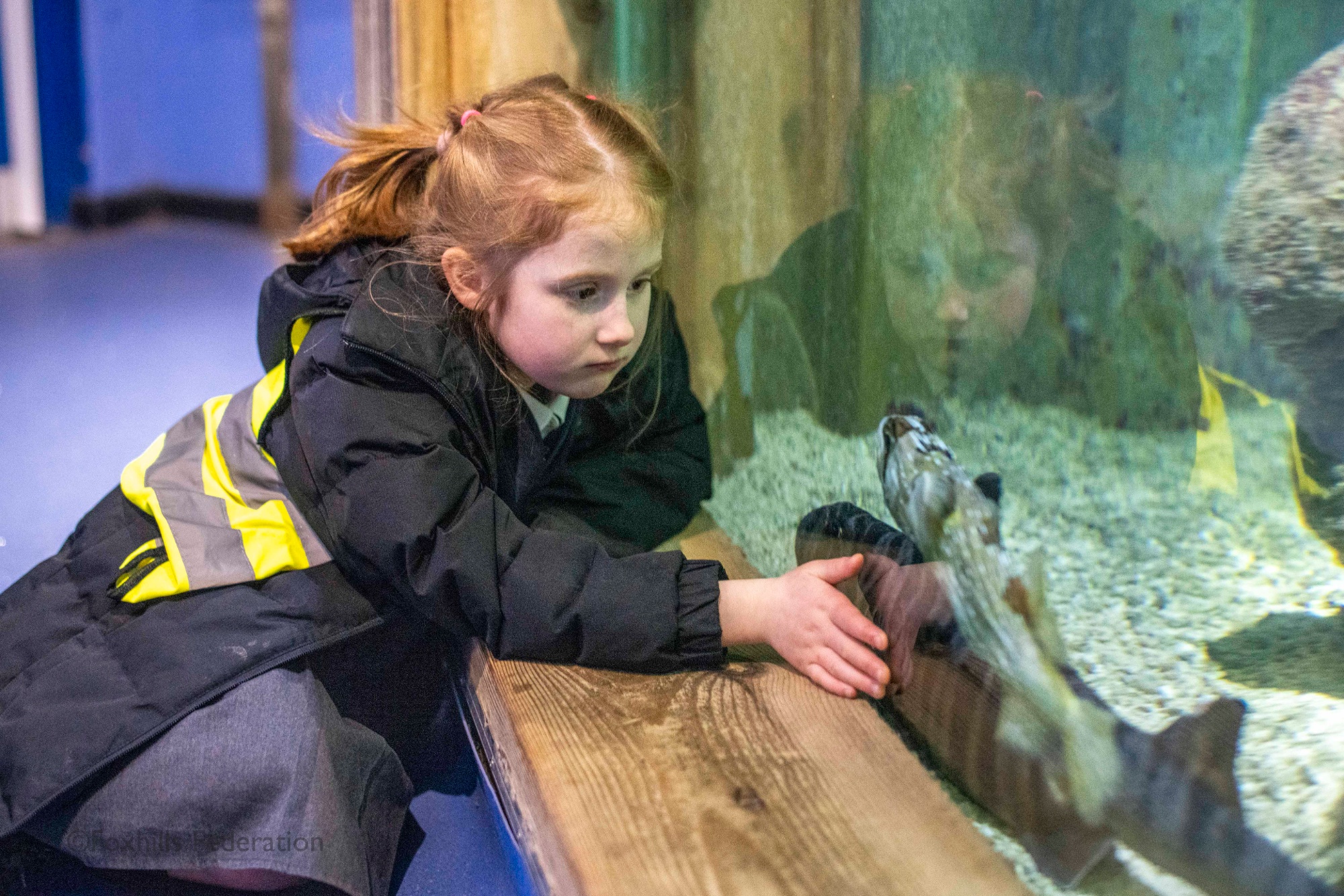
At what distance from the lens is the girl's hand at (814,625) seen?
1.29m

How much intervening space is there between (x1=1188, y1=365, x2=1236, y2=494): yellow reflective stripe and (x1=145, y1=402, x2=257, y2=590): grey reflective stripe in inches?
47.9

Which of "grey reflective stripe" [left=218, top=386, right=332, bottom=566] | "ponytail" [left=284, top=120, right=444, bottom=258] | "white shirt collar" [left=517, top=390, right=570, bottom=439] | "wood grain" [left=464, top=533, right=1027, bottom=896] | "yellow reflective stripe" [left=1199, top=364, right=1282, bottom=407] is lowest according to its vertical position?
"wood grain" [left=464, top=533, right=1027, bottom=896]

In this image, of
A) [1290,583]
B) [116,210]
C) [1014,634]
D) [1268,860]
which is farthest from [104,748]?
[116,210]

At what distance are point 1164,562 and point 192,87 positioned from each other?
7.38 meters

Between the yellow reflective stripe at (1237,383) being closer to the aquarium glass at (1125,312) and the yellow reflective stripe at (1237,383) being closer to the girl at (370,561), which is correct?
the aquarium glass at (1125,312)

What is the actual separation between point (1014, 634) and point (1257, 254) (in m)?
0.50

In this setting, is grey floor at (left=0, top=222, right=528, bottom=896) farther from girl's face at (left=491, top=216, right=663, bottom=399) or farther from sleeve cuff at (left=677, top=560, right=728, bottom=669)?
girl's face at (left=491, top=216, right=663, bottom=399)

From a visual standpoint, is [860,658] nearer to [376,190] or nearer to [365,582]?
[365,582]

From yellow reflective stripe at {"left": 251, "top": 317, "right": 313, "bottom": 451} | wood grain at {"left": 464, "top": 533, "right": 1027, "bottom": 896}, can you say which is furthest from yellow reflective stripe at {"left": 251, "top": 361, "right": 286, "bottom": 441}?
wood grain at {"left": 464, "top": 533, "right": 1027, "bottom": 896}

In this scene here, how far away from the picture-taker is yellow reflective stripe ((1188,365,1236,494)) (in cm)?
129

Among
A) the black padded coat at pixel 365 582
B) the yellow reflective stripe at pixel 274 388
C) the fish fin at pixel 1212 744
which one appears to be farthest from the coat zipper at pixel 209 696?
the fish fin at pixel 1212 744

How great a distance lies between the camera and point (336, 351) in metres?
1.45

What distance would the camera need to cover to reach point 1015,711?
1119 millimetres

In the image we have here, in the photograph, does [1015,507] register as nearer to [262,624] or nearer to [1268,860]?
[1268,860]
